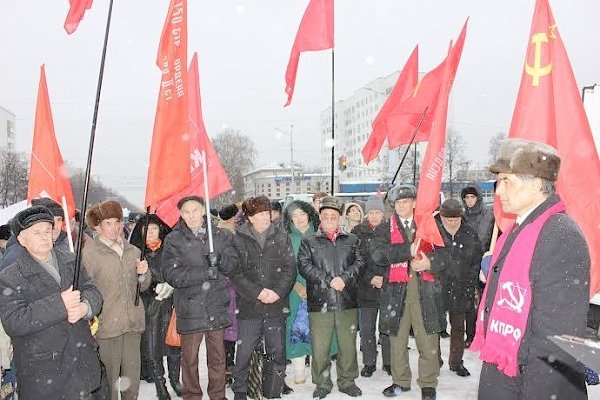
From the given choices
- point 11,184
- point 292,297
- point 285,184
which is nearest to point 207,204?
point 292,297

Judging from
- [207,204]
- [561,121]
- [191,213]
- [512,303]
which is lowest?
[512,303]

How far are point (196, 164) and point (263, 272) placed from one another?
126 centimetres

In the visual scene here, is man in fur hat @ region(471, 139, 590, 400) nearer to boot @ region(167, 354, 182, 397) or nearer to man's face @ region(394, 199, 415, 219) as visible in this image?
man's face @ region(394, 199, 415, 219)

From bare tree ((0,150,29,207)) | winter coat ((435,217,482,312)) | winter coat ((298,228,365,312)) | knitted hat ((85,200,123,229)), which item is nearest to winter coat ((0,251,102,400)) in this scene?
knitted hat ((85,200,123,229))

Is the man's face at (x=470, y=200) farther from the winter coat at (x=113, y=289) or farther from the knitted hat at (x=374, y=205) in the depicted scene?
the winter coat at (x=113, y=289)

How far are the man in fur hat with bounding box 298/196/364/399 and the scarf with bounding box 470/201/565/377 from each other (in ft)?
9.10

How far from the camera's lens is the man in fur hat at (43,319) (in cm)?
319

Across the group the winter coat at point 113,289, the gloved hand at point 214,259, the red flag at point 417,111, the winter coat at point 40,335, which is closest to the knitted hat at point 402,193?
the red flag at point 417,111

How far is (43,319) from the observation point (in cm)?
317

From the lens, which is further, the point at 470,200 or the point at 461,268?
the point at 470,200

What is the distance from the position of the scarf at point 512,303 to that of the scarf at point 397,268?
8.36 ft

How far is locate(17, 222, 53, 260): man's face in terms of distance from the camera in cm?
338

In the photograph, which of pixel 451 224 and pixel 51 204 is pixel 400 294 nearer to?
pixel 451 224

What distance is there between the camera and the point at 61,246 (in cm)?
478
